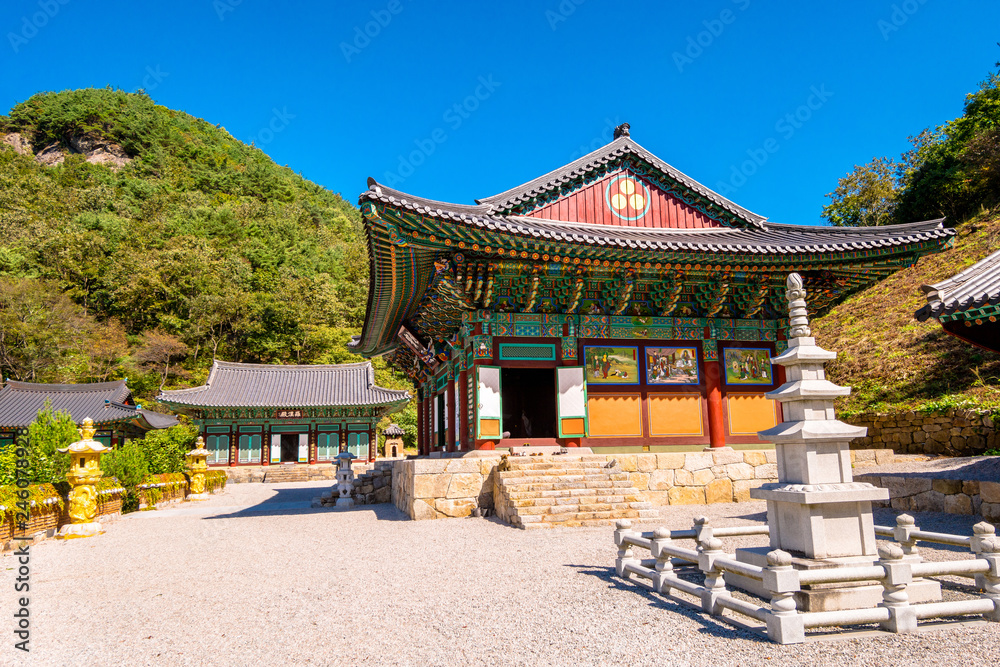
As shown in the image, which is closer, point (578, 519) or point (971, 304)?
point (971, 304)

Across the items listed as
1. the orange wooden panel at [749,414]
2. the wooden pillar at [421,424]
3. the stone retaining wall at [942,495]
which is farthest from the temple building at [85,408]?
the stone retaining wall at [942,495]

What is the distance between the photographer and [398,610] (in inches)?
193

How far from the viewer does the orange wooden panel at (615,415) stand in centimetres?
1282

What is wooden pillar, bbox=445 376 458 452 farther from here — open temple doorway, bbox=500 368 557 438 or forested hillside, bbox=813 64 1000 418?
forested hillside, bbox=813 64 1000 418

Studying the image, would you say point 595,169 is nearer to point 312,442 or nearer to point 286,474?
point 286,474

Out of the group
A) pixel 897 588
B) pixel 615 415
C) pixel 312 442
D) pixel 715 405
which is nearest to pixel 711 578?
pixel 897 588

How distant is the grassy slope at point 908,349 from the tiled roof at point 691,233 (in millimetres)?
5053

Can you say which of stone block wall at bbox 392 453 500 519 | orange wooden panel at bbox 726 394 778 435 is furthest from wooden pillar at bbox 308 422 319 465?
orange wooden panel at bbox 726 394 778 435

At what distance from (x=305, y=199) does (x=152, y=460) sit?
69.2 m

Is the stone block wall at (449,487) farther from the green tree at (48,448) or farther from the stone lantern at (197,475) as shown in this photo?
the stone lantern at (197,475)

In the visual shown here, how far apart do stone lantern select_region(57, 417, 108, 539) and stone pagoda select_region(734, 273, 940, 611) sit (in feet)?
39.8

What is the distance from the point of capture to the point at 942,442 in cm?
1436

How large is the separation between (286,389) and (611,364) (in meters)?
27.9

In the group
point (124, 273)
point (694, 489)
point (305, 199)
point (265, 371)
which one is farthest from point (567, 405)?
point (305, 199)
